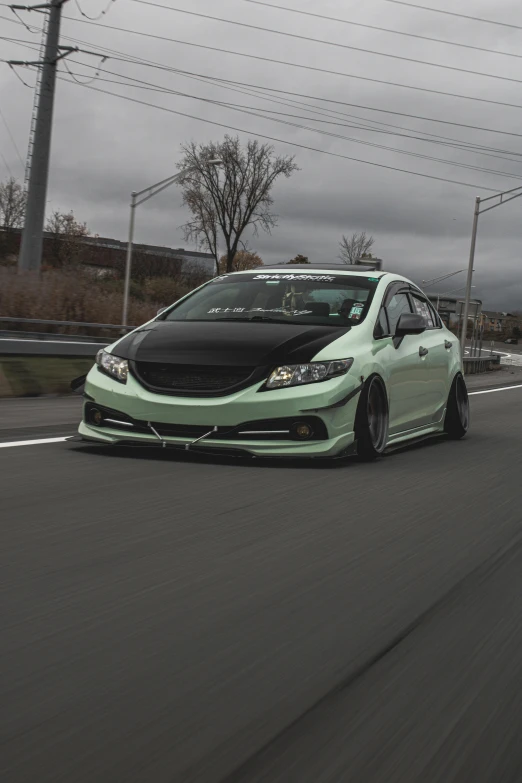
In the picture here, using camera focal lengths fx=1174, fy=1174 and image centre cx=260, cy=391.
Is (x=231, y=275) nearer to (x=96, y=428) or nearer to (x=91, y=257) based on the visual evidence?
(x=96, y=428)

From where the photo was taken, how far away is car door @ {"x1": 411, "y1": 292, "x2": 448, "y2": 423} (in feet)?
32.0

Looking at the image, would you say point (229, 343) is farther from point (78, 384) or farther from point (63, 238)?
point (63, 238)

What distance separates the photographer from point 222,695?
3000 mm

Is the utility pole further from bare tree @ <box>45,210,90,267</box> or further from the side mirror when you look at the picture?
bare tree @ <box>45,210,90,267</box>

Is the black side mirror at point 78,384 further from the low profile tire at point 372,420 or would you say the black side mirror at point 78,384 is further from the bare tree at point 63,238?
the bare tree at point 63,238

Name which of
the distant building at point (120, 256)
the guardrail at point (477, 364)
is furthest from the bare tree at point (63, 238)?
the guardrail at point (477, 364)

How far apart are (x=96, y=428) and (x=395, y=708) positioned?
16.9 ft

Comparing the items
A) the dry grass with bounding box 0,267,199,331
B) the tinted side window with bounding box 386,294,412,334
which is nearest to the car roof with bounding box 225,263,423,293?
the tinted side window with bounding box 386,294,412,334

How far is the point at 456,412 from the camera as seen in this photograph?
10.5 m

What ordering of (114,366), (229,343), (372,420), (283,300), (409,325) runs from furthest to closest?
(283,300)
(409,325)
(372,420)
(114,366)
(229,343)

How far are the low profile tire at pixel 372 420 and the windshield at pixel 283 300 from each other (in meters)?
0.53

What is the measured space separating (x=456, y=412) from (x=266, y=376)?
3.49 metres

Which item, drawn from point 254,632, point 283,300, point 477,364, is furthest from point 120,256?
point 254,632

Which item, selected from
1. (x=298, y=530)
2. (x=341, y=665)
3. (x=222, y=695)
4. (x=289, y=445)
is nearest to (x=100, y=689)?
(x=222, y=695)
